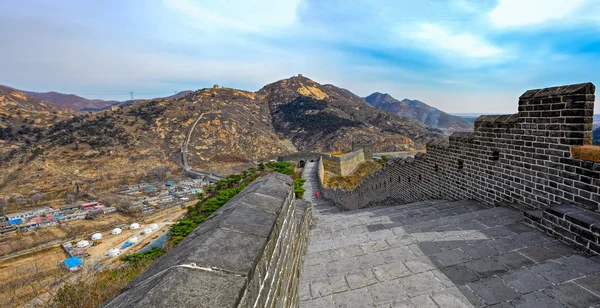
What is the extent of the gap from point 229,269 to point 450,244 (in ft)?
10.4

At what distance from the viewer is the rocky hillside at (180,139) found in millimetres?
51250

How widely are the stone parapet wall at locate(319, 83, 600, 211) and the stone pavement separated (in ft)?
2.15

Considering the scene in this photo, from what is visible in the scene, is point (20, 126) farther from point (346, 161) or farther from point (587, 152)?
point (587, 152)

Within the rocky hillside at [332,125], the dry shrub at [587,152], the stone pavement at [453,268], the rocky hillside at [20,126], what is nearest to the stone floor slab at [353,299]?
the stone pavement at [453,268]

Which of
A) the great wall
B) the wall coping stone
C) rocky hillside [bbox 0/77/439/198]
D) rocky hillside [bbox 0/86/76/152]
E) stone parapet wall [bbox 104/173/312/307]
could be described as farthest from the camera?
rocky hillside [bbox 0/86/76/152]

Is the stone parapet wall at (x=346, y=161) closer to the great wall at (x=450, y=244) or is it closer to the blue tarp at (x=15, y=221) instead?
the great wall at (x=450, y=244)

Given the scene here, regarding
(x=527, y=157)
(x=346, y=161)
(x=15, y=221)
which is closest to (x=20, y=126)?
(x=15, y=221)

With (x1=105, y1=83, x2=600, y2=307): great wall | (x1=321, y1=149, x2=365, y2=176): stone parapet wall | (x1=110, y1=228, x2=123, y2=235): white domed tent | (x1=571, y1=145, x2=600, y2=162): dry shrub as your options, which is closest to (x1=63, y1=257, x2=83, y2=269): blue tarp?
(x1=110, y1=228, x2=123, y2=235): white domed tent

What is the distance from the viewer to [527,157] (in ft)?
15.2

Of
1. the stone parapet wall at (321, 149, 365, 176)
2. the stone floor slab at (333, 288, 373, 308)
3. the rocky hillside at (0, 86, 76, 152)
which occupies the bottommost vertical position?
the stone parapet wall at (321, 149, 365, 176)

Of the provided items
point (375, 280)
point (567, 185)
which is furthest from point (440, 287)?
point (567, 185)

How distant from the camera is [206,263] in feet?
4.35

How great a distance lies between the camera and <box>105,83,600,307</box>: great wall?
4.65 feet

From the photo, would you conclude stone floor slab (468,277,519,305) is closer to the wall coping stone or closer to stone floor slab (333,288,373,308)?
stone floor slab (333,288,373,308)
